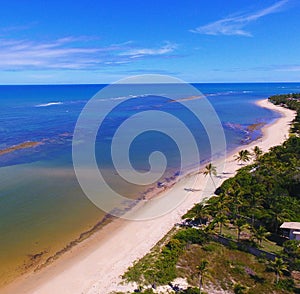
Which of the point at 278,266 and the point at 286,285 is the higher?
the point at 278,266

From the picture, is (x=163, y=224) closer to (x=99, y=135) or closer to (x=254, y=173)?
(x=254, y=173)

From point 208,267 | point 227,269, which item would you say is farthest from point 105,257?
point 227,269

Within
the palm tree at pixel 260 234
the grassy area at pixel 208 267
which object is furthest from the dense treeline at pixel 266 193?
the grassy area at pixel 208 267

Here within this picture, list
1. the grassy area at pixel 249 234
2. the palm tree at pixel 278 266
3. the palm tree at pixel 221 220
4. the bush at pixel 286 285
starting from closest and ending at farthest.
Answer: the bush at pixel 286 285, the palm tree at pixel 278 266, the grassy area at pixel 249 234, the palm tree at pixel 221 220

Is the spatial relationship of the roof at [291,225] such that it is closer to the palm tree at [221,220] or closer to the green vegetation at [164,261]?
the palm tree at [221,220]

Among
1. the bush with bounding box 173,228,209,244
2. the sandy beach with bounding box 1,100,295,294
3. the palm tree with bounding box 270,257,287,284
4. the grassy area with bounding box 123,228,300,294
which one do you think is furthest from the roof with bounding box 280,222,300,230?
the sandy beach with bounding box 1,100,295,294

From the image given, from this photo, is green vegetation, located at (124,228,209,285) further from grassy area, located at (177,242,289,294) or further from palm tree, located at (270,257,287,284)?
palm tree, located at (270,257,287,284)

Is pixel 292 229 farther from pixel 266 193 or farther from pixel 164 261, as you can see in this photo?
pixel 164 261

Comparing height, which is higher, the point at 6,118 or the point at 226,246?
the point at 6,118

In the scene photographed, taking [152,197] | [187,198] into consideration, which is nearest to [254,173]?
[187,198]
